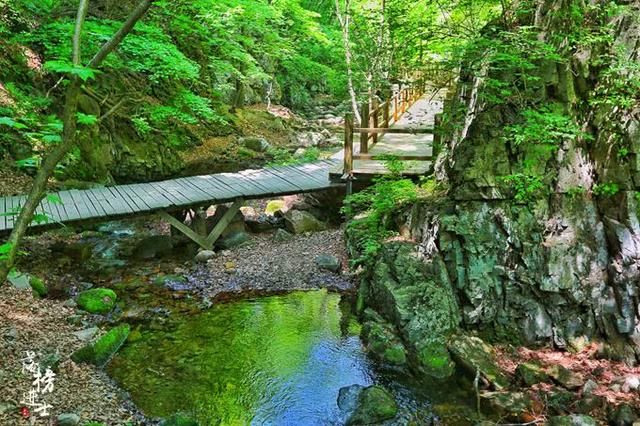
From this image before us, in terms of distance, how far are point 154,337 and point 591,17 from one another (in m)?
8.32

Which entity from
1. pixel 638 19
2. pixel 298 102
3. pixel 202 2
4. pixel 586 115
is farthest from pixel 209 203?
pixel 298 102

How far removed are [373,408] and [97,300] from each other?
16.4 ft

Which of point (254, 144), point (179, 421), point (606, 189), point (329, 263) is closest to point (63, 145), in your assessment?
point (179, 421)

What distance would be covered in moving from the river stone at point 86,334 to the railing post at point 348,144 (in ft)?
20.8

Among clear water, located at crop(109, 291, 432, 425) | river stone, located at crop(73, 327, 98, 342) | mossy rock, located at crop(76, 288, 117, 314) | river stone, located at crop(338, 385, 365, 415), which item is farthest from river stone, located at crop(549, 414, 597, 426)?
mossy rock, located at crop(76, 288, 117, 314)

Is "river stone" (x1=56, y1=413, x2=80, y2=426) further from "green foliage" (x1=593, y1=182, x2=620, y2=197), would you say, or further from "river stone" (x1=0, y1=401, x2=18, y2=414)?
"green foliage" (x1=593, y1=182, x2=620, y2=197)

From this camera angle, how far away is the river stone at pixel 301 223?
1190 centimetres

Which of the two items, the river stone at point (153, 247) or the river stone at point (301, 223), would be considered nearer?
the river stone at point (153, 247)

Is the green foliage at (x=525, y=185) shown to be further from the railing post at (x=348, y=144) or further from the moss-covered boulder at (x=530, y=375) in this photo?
the railing post at (x=348, y=144)

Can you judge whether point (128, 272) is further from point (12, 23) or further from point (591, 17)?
point (591, 17)

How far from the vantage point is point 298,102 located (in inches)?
1164

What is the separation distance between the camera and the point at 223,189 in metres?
11.5

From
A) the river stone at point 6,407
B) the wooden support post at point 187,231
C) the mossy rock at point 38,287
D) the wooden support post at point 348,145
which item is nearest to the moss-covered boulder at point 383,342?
the wooden support post at point 348,145

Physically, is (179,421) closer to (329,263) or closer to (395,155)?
(329,263)
